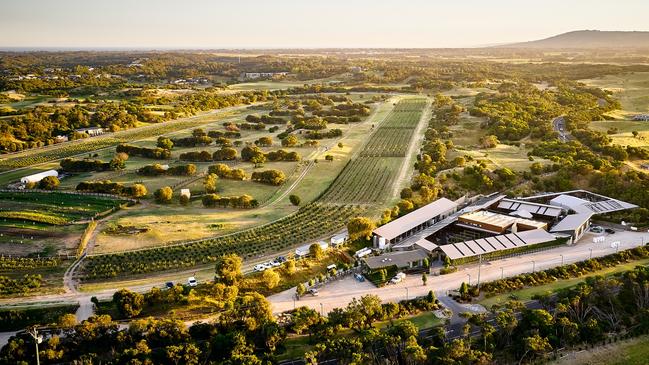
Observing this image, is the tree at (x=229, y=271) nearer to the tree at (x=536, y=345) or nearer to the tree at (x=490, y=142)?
the tree at (x=536, y=345)

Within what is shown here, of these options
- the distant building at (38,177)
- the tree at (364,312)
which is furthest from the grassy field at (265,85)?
the tree at (364,312)

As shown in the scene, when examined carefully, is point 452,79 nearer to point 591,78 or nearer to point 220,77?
point 591,78

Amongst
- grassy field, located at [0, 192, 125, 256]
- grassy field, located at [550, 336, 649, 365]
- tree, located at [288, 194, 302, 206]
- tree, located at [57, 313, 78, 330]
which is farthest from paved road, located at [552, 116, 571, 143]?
tree, located at [57, 313, 78, 330]

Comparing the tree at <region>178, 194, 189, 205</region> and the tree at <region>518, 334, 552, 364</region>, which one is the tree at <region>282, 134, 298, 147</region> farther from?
the tree at <region>518, 334, 552, 364</region>

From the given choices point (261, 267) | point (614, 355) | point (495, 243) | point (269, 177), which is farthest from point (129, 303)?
point (269, 177)

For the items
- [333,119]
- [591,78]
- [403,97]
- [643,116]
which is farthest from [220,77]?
[643,116]

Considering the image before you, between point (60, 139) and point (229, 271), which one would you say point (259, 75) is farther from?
point (229, 271)

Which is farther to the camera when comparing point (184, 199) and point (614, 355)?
point (184, 199)
